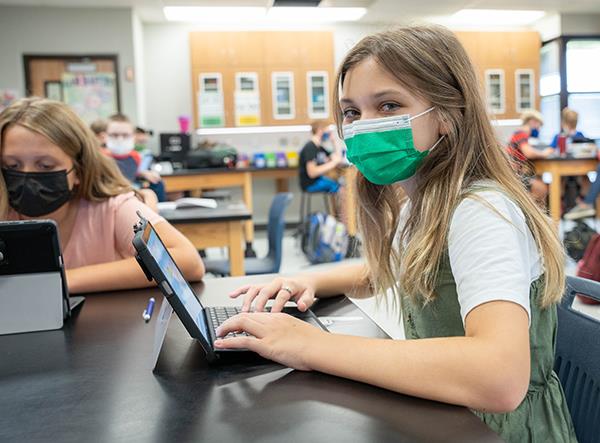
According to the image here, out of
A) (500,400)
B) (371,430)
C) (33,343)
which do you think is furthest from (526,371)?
(33,343)

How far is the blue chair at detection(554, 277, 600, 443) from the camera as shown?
33.8 inches

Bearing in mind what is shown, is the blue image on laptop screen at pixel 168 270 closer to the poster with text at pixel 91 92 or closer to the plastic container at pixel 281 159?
the plastic container at pixel 281 159

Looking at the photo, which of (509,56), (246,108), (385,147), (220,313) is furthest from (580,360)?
(509,56)

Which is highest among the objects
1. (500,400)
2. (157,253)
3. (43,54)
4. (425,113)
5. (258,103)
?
(43,54)

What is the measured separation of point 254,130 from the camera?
7.42 m

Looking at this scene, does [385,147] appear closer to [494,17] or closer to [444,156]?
[444,156]

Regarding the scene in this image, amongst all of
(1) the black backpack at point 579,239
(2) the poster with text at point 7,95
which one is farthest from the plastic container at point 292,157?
(1) the black backpack at point 579,239

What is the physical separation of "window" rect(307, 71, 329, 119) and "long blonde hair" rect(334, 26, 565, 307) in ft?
21.4

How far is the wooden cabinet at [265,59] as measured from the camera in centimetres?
712

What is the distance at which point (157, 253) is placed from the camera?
77 cm

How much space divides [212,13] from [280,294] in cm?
661

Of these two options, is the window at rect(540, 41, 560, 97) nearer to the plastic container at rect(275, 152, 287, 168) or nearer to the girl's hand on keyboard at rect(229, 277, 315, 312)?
the plastic container at rect(275, 152, 287, 168)

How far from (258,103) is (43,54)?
2.48 m

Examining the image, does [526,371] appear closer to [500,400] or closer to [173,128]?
[500,400]
